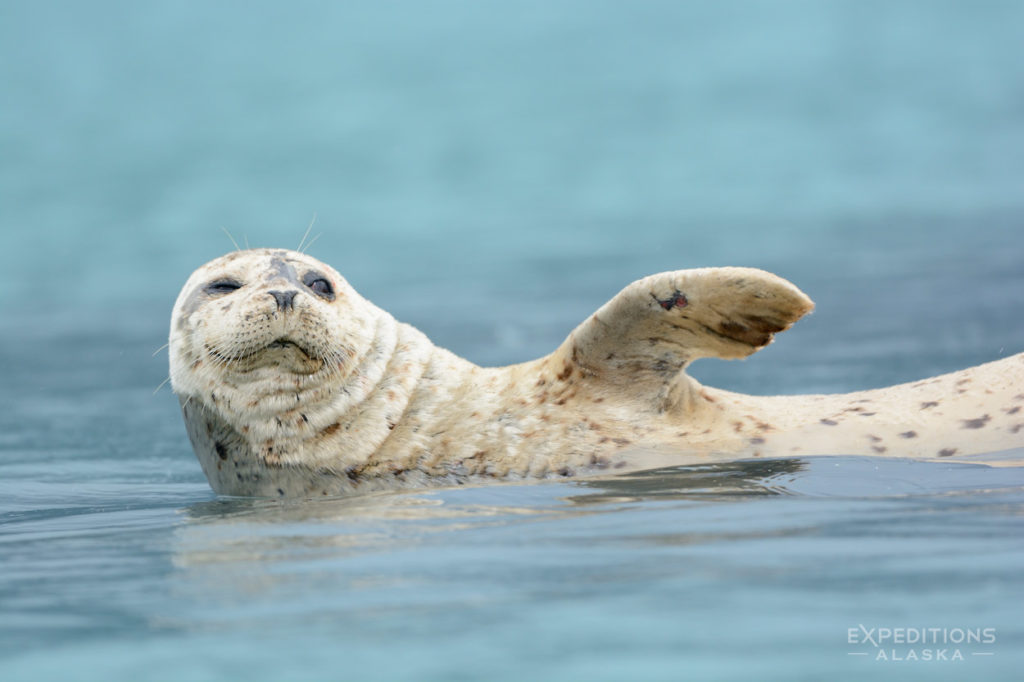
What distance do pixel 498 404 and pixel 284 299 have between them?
3.28ft

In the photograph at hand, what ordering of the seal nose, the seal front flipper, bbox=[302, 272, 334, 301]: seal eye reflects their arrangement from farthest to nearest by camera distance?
bbox=[302, 272, 334, 301]: seal eye < the seal nose < the seal front flipper

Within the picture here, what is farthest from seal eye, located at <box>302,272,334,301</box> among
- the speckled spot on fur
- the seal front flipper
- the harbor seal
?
the speckled spot on fur

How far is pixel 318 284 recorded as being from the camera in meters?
5.56

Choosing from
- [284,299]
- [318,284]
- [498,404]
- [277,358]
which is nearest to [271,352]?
[277,358]

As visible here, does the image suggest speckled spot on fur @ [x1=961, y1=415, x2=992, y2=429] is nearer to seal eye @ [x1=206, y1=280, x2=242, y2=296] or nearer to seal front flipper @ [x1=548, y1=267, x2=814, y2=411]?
seal front flipper @ [x1=548, y1=267, x2=814, y2=411]

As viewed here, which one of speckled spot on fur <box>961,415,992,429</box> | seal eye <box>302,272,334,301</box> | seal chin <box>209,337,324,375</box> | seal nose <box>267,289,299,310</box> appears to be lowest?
speckled spot on fur <box>961,415,992,429</box>

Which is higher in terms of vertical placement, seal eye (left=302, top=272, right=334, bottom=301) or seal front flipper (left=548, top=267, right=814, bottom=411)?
seal eye (left=302, top=272, right=334, bottom=301)

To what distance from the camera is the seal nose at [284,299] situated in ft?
16.9

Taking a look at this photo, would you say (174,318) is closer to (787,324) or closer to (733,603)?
(787,324)

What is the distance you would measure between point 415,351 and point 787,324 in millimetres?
1734

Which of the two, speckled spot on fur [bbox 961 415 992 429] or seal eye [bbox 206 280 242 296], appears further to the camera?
seal eye [bbox 206 280 242 296]

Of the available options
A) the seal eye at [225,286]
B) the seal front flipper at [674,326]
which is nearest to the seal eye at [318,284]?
the seal eye at [225,286]

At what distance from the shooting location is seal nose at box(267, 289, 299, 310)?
514cm

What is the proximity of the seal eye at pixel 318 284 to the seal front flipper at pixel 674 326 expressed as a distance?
1.00 meters
